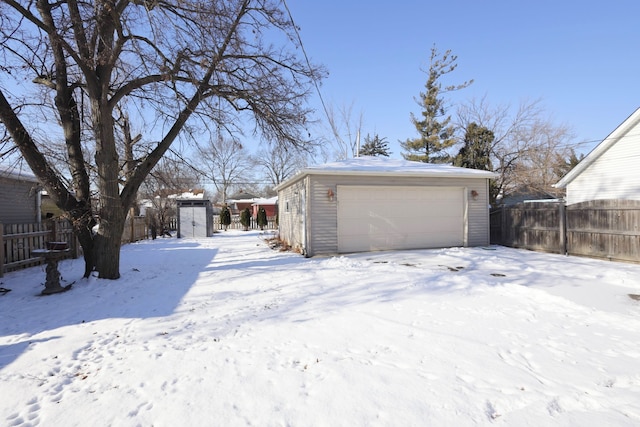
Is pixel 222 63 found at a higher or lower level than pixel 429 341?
higher

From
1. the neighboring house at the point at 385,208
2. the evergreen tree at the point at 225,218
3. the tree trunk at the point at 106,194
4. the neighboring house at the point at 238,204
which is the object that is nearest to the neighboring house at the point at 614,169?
the neighboring house at the point at 385,208

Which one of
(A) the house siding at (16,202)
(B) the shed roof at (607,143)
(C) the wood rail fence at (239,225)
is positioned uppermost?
(B) the shed roof at (607,143)

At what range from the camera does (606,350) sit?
3221 millimetres

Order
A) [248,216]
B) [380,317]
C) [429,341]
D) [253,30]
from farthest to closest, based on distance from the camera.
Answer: [248,216], [253,30], [380,317], [429,341]

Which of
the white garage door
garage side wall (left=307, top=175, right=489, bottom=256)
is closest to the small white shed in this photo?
garage side wall (left=307, top=175, right=489, bottom=256)

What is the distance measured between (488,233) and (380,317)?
8448mm

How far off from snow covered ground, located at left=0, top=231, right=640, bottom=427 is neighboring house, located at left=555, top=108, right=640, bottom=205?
273 inches

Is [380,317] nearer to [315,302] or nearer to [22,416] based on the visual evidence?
[315,302]

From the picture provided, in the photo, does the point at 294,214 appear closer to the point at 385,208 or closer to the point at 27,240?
the point at 385,208

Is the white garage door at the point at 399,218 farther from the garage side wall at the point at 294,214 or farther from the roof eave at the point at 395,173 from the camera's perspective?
the garage side wall at the point at 294,214

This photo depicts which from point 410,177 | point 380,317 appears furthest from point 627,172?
point 380,317

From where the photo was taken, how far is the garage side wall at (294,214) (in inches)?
403

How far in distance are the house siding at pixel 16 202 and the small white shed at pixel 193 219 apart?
8136 mm

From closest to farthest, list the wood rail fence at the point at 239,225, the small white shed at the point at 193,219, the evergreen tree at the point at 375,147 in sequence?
the small white shed at the point at 193,219 < the wood rail fence at the point at 239,225 < the evergreen tree at the point at 375,147
